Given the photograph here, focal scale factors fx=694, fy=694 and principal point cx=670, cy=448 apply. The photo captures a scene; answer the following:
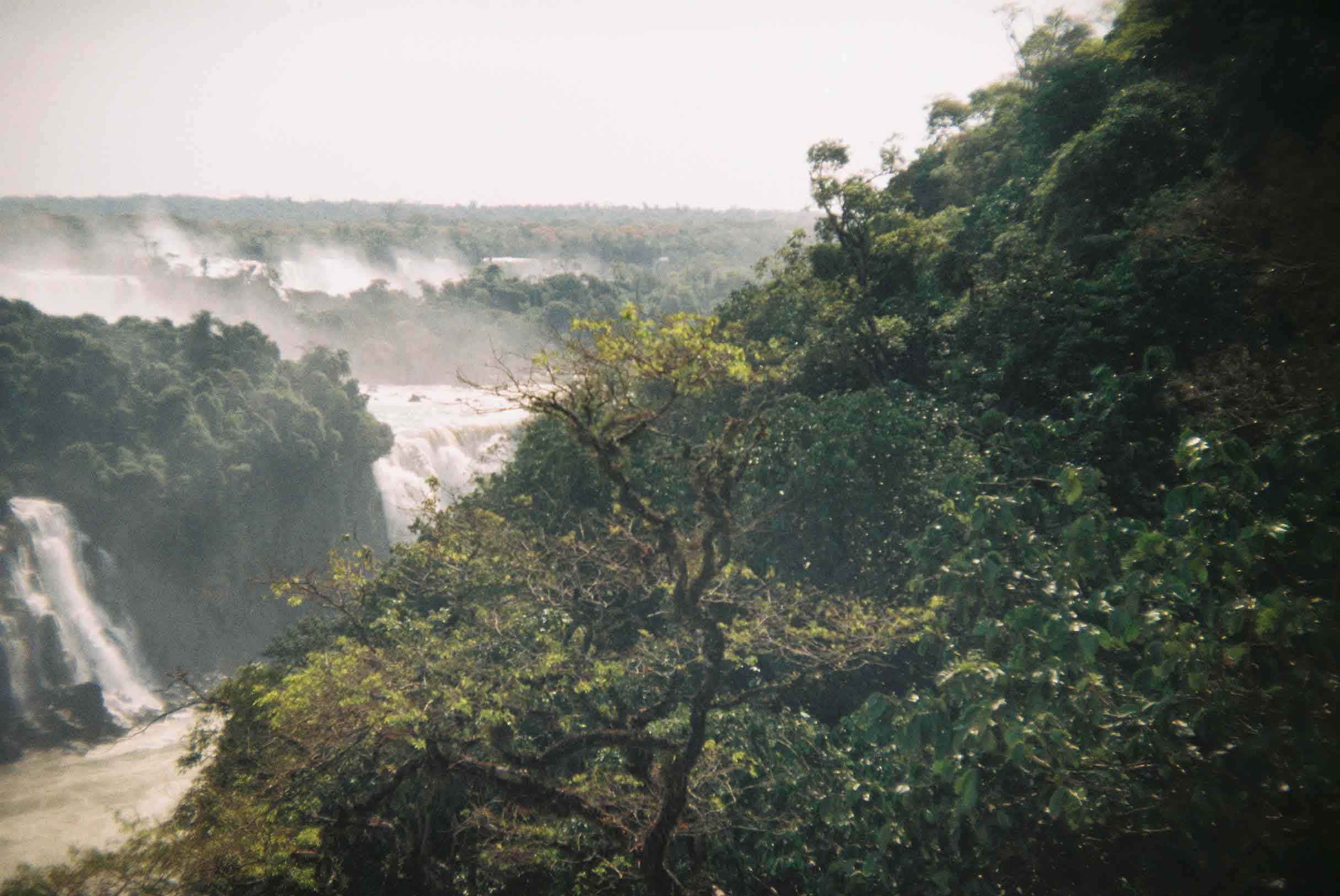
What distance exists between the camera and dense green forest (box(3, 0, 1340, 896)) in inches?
163

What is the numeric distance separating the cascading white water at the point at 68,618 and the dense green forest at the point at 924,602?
14028 millimetres

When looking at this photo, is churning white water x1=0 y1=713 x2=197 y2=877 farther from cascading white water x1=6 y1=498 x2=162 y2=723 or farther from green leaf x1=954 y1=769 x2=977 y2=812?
green leaf x1=954 y1=769 x2=977 y2=812

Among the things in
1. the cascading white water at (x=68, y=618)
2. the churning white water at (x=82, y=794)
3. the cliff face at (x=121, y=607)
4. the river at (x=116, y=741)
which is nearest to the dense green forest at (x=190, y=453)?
the cliff face at (x=121, y=607)

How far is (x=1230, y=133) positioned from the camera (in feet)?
28.3

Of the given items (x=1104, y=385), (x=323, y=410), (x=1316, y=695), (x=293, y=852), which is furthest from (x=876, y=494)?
(x=323, y=410)

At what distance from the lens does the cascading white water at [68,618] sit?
18.8m

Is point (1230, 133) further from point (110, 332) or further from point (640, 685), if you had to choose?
point (110, 332)

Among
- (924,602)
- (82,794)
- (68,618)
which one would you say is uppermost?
(924,602)

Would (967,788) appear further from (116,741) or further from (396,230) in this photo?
(396,230)

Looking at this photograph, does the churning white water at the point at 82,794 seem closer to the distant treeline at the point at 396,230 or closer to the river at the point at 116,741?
the river at the point at 116,741

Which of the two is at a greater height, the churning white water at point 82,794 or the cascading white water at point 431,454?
the cascading white water at point 431,454

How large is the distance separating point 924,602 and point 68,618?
77.8 feet

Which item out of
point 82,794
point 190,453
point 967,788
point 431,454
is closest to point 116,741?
point 82,794

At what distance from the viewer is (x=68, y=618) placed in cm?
1994
